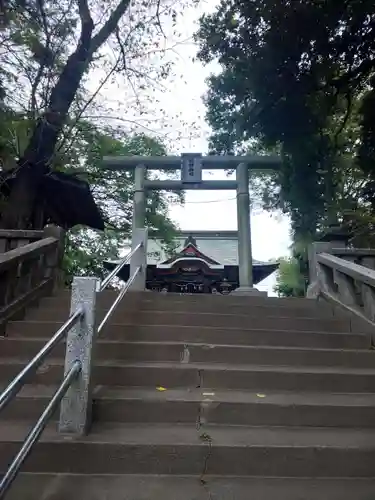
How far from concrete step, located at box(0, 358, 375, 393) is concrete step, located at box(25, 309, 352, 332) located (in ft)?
3.59

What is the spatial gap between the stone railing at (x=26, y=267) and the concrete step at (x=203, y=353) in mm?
528

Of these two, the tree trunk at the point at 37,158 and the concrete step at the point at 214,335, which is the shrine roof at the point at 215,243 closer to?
the tree trunk at the point at 37,158

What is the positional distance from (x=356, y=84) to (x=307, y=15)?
1.22 m

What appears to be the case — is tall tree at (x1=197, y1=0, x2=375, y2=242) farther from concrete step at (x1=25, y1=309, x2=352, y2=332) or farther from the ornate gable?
the ornate gable

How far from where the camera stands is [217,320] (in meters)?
4.27

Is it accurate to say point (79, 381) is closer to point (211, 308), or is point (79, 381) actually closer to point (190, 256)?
point (211, 308)

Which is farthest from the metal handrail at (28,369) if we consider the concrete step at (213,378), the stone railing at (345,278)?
the stone railing at (345,278)

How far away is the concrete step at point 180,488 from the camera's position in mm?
1975

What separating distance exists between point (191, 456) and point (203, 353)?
1242 mm

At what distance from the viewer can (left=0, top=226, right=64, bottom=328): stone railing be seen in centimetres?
396

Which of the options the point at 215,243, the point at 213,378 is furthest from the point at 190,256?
the point at 213,378

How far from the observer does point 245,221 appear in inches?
314

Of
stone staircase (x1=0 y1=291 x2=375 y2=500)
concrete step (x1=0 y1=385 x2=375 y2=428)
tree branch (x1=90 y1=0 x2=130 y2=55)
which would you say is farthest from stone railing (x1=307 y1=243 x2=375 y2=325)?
tree branch (x1=90 y1=0 x2=130 y2=55)

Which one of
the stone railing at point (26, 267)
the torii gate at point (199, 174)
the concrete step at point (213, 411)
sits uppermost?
the torii gate at point (199, 174)
